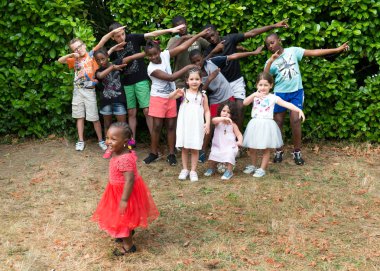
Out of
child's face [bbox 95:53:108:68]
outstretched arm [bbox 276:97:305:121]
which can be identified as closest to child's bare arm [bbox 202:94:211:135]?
outstretched arm [bbox 276:97:305:121]

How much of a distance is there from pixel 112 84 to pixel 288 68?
235cm

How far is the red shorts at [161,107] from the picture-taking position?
7.05m

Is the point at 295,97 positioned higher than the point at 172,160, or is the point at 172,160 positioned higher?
the point at 295,97

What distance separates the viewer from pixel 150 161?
7.25 meters

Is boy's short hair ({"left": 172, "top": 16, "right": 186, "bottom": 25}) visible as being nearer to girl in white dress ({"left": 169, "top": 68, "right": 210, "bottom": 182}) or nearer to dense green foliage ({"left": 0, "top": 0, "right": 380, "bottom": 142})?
dense green foliage ({"left": 0, "top": 0, "right": 380, "bottom": 142})

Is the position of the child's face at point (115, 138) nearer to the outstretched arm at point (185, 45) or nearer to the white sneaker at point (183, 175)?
the white sneaker at point (183, 175)

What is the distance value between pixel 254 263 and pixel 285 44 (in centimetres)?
389

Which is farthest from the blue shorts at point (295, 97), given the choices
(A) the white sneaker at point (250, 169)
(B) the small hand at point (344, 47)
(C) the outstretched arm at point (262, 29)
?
(A) the white sneaker at point (250, 169)

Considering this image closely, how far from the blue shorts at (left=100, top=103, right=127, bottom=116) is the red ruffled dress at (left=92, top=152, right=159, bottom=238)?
271 centimetres

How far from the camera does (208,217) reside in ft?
18.1

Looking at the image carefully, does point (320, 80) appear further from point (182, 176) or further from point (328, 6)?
point (182, 176)

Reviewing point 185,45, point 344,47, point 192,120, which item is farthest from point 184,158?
point 344,47

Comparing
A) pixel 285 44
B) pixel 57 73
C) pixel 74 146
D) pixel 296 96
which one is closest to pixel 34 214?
pixel 74 146

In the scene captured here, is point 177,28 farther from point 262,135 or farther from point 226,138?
point 262,135
